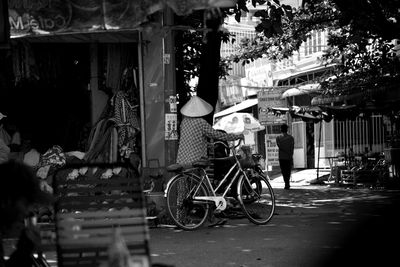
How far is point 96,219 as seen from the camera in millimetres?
4547

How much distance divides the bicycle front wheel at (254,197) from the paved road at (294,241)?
18cm

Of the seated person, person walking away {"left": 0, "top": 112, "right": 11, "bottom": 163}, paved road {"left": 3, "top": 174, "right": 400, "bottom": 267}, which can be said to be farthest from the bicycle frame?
the seated person

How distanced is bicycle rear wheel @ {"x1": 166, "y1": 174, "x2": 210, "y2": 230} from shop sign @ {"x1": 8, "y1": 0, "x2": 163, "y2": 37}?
94.5 inches

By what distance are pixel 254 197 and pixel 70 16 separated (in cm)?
392

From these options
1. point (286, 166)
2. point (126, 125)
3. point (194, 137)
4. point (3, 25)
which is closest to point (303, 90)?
point (286, 166)

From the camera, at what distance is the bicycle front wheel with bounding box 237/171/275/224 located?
35.2ft

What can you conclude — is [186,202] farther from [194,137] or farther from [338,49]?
[338,49]

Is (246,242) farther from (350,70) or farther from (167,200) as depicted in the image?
(350,70)

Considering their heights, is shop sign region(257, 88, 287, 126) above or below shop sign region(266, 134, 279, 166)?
above

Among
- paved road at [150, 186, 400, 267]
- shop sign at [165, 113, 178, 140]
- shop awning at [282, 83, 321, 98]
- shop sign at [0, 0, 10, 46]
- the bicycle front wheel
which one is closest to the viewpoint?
shop sign at [0, 0, 10, 46]

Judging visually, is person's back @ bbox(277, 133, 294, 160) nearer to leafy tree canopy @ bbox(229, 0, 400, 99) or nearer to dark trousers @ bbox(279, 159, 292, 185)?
dark trousers @ bbox(279, 159, 292, 185)

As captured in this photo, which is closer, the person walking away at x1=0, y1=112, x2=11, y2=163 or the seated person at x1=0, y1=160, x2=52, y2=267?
the seated person at x1=0, y1=160, x2=52, y2=267

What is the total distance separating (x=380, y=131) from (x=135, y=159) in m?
16.3

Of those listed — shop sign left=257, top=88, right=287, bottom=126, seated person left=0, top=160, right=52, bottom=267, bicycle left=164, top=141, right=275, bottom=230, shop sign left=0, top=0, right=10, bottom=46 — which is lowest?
bicycle left=164, top=141, right=275, bottom=230
